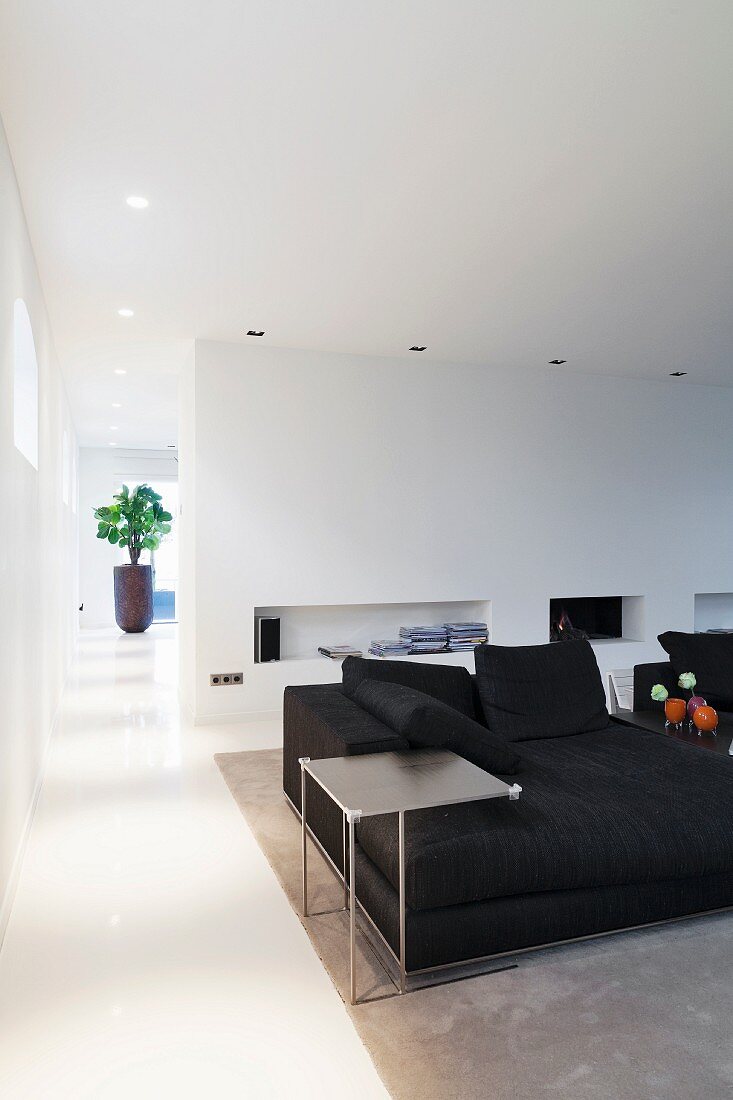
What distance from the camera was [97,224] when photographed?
11.6 ft

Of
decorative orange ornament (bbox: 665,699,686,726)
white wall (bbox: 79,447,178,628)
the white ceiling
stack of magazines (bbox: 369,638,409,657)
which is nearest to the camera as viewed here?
the white ceiling

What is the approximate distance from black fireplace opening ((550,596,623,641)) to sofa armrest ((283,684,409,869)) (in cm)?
364

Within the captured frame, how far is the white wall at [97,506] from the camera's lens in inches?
488

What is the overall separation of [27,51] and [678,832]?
3.09m

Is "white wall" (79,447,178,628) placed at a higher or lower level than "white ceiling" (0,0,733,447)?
lower

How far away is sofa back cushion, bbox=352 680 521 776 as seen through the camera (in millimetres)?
2666

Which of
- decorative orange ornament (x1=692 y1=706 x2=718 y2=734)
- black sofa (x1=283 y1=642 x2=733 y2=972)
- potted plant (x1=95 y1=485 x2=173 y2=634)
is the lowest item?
black sofa (x1=283 y1=642 x2=733 y2=972)

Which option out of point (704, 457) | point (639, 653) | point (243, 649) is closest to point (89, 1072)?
point (243, 649)

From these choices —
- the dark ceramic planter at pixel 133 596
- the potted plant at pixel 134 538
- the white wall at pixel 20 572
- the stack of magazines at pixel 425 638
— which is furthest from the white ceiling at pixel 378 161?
the dark ceramic planter at pixel 133 596

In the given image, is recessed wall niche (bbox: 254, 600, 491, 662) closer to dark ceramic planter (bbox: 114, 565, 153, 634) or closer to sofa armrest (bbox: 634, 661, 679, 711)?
sofa armrest (bbox: 634, 661, 679, 711)

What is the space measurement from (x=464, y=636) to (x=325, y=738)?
11.5 ft

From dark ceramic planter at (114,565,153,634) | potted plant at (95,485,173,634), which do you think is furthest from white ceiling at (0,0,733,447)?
dark ceramic planter at (114,565,153,634)

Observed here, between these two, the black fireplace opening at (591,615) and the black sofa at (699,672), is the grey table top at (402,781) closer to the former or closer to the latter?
the black sofa at (699,672)

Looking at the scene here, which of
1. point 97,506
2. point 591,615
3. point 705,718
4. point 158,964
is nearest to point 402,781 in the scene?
point 158,964
